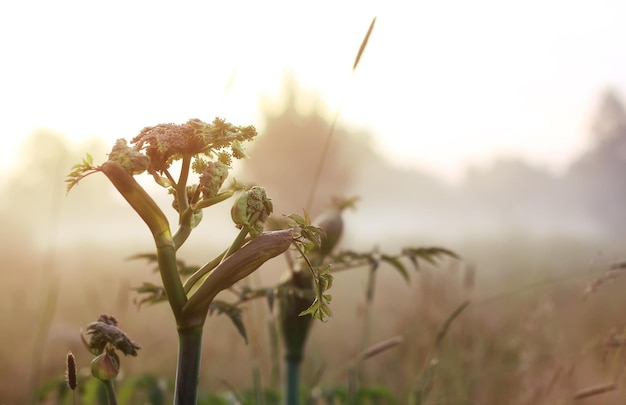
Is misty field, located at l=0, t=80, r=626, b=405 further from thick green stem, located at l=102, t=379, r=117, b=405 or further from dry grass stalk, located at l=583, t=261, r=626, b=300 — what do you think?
thick green stem, located at l=102, t=379, r=117, b=405

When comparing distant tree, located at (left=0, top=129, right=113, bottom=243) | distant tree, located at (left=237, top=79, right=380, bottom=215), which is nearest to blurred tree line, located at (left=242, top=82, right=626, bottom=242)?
distant tree, located at (left=237, top=79, right=380, bottom=215)

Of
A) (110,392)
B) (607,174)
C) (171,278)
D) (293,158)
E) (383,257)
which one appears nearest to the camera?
(171,278)

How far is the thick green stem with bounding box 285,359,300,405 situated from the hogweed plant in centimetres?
129

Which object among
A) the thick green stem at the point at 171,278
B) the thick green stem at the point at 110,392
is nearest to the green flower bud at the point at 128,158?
the thick green stem at the point at 171,278

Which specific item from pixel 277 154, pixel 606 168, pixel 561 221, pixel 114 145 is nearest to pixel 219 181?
pixel 114 145

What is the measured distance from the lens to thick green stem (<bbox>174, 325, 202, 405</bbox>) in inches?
48.9

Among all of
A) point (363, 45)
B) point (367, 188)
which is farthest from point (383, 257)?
point (367, 188)

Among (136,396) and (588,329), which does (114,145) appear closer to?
(136,396)

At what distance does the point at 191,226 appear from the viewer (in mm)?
1333

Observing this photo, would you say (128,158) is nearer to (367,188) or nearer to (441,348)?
(441,348)

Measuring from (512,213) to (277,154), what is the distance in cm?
3653

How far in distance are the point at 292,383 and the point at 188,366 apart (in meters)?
1.38

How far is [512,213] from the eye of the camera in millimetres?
58750

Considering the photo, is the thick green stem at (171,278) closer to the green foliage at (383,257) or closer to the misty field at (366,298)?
the misty field at (366,298)
